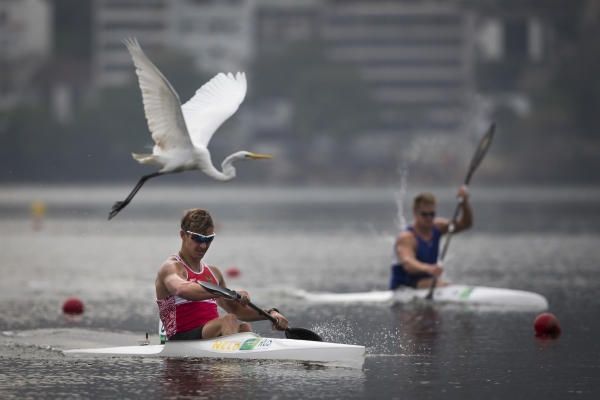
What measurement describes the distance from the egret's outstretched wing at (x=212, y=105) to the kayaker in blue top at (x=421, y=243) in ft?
15.3

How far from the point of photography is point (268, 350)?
14188 mm

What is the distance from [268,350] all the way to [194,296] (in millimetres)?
1248

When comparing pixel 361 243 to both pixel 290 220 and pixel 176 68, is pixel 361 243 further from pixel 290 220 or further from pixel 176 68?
pixel 176 68

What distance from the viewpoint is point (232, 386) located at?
1307 centimetres

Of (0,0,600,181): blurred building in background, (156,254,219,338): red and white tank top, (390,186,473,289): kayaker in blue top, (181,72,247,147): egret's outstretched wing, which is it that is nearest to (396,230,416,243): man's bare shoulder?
(390,186,473,289): kayaker in blue top

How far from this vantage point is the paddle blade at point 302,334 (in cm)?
1472

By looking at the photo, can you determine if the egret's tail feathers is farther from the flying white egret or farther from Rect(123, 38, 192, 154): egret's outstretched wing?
Rect(123, 38, 192, 154): egret's outstretched wing

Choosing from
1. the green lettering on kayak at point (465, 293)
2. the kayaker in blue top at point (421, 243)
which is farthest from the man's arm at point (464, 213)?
the green lettering on kayak at point (465, 293)

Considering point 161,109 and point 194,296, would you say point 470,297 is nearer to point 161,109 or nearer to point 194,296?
point 161,109

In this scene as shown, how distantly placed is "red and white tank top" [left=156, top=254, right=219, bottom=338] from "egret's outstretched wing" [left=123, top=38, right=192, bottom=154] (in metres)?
1.58

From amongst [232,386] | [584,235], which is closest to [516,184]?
[584,235]

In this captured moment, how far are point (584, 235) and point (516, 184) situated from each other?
108 m

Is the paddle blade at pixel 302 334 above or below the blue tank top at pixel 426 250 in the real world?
below

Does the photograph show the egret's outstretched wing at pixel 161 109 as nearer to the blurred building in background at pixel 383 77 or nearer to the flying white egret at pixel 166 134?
the flying white egret at pixel 166 134
